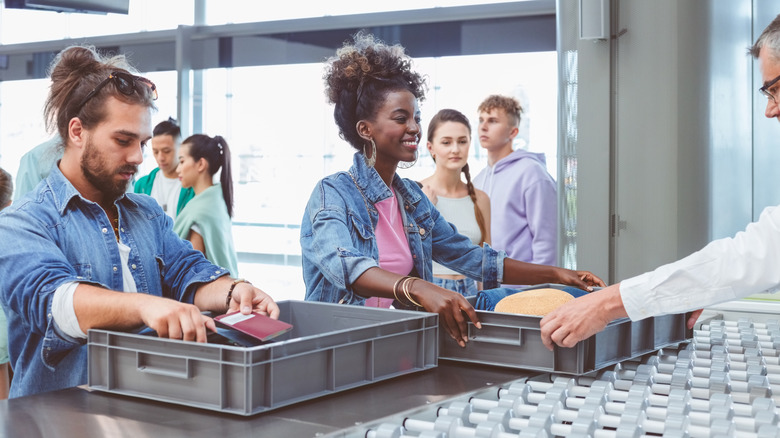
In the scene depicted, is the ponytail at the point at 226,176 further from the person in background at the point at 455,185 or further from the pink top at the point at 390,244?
the pink top at the point at 390,244

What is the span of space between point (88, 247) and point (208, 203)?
257 cm

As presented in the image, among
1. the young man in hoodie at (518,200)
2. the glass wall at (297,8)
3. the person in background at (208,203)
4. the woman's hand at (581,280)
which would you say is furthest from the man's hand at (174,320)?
the glass wall at (297,8)

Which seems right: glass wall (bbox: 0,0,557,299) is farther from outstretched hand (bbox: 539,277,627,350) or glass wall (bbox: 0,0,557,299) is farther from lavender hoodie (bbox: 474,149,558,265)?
outstretched hand (bbox: 539,277,627,350)

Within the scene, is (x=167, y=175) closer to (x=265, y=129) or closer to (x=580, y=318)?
(x=265, y=129)

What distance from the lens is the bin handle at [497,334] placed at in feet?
5.21

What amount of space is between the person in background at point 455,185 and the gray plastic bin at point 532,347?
2.05m

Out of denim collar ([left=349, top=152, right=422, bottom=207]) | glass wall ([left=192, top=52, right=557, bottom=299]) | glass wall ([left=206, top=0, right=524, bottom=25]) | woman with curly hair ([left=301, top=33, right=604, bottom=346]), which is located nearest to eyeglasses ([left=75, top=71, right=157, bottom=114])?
woman with curly hair ([left=301, top=33, right=604, bottom=346])

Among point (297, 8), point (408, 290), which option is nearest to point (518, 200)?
point (408, 290)

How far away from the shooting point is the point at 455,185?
4027 mm

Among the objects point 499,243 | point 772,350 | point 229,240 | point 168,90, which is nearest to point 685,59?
point 499,243

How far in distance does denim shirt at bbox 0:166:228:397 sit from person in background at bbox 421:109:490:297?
2.00m

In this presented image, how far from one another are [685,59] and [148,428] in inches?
112

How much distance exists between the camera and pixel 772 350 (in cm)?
177

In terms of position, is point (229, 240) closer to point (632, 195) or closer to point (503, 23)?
point (632, 195)
